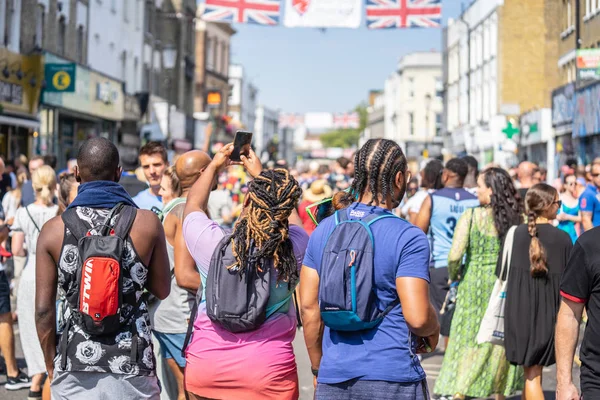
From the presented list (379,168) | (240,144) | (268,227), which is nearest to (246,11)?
(240,144)

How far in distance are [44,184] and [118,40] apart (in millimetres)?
26076

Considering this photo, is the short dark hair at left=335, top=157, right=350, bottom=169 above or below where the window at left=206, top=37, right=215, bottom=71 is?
below

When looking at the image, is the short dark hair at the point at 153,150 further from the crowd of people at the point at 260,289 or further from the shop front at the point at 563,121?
the shop front at the point at 563,121

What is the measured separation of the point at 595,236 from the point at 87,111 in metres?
24.1

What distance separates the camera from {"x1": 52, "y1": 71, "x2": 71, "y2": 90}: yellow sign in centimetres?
2411

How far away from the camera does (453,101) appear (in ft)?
213

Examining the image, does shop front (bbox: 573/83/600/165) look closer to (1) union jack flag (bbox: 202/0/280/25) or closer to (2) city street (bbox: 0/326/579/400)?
(1) union jack flag (bbox: 202/0/280/25)

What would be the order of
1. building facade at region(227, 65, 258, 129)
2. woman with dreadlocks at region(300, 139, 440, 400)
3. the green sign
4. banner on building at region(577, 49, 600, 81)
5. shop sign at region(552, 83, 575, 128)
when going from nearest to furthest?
woman with dreadlocks at region(300, 139, 440, 400), banner on building at region(577, 49, 600, 81), the green sign, shop sign at region(552, 83, 575, 128), building facade at region(227, 65, 258, 129)

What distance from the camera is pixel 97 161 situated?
4559mm

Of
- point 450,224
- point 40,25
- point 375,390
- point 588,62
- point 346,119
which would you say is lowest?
point 375,390

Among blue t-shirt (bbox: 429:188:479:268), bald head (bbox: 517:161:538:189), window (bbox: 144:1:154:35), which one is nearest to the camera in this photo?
blue t-shirt (bbox: 429:188:479:268)

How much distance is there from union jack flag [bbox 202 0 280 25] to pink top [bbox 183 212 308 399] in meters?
15.4

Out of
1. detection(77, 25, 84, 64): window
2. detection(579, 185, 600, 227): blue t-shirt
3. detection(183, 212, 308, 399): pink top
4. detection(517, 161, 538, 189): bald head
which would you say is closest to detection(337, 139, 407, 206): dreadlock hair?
detection(183, 212, 308, 399): pink top

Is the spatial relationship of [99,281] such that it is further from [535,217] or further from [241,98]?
[241,98]
